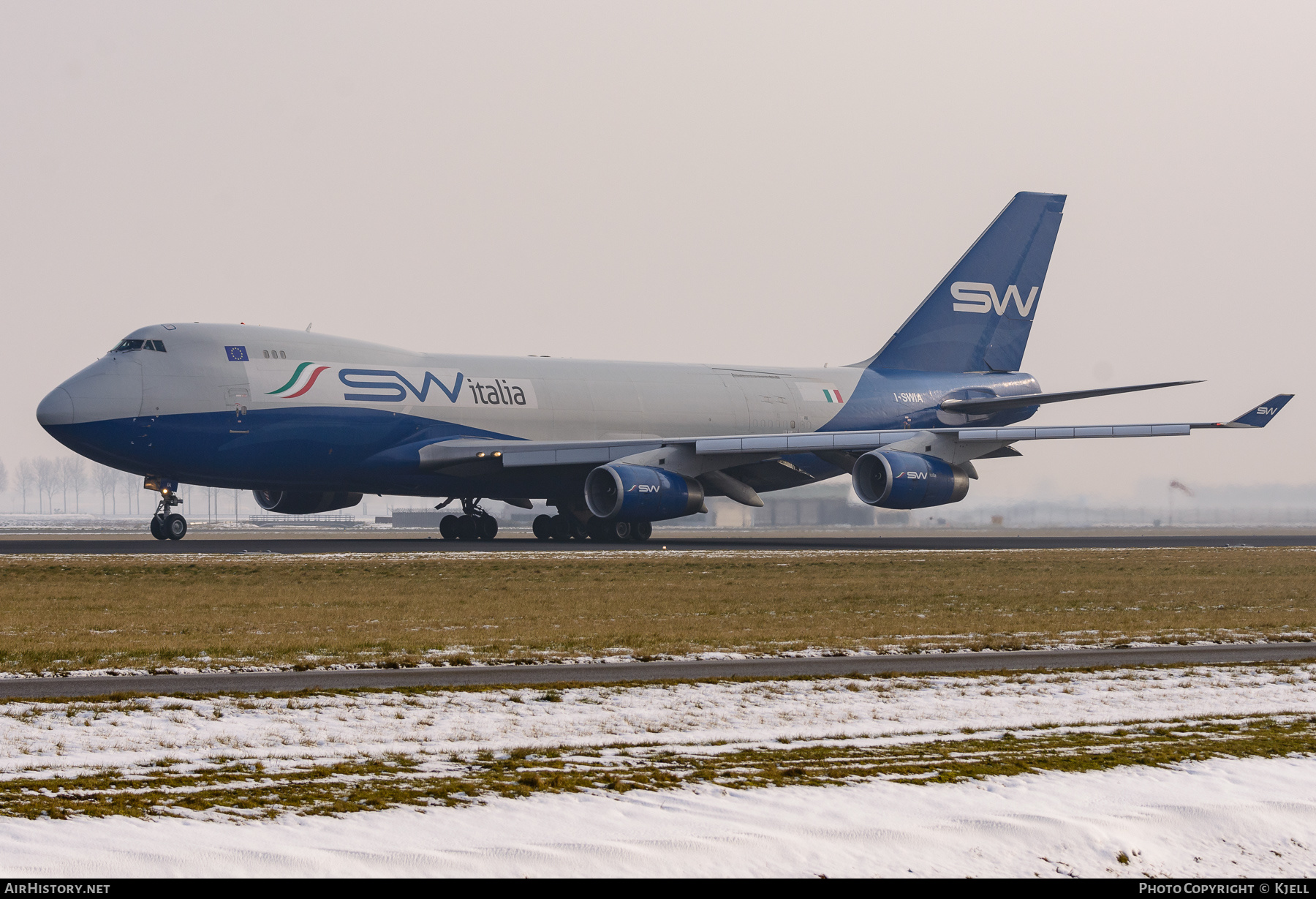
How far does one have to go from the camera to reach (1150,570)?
3020 centimetres

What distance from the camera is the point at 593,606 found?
20.9 meters

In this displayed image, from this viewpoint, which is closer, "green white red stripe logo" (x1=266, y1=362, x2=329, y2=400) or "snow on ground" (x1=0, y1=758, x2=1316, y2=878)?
"snow on ground" (x1=0, y1=758, x2=1316, y2=878)

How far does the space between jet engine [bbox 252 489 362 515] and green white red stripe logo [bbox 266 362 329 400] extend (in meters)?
4.28

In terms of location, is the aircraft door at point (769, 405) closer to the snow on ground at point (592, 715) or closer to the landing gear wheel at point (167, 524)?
the landing gear wheel at point (167, 524)

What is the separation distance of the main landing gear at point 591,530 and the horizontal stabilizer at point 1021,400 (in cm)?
1323

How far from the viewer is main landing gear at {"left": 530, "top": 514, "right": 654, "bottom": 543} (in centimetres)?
4025

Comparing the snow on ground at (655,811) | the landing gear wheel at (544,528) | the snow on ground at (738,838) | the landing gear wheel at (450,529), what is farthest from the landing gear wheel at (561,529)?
the snow on ground at (738,838)

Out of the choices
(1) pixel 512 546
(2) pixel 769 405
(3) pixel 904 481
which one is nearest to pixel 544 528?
(1) pixel 512 546

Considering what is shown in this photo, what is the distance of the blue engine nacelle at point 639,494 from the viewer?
38.1 m

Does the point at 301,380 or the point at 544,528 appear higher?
the point at 301,380

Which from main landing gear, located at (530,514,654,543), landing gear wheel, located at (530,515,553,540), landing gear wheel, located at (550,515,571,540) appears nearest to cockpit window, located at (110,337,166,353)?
main landing gear, located at (530,514,654,543)

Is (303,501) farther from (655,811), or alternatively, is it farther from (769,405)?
(655,811)

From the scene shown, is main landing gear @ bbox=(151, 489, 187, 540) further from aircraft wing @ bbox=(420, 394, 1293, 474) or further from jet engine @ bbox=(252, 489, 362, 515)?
aircraft wing @ bbox=(420, 394, 1293, 474)

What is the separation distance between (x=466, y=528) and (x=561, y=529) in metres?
2.83
